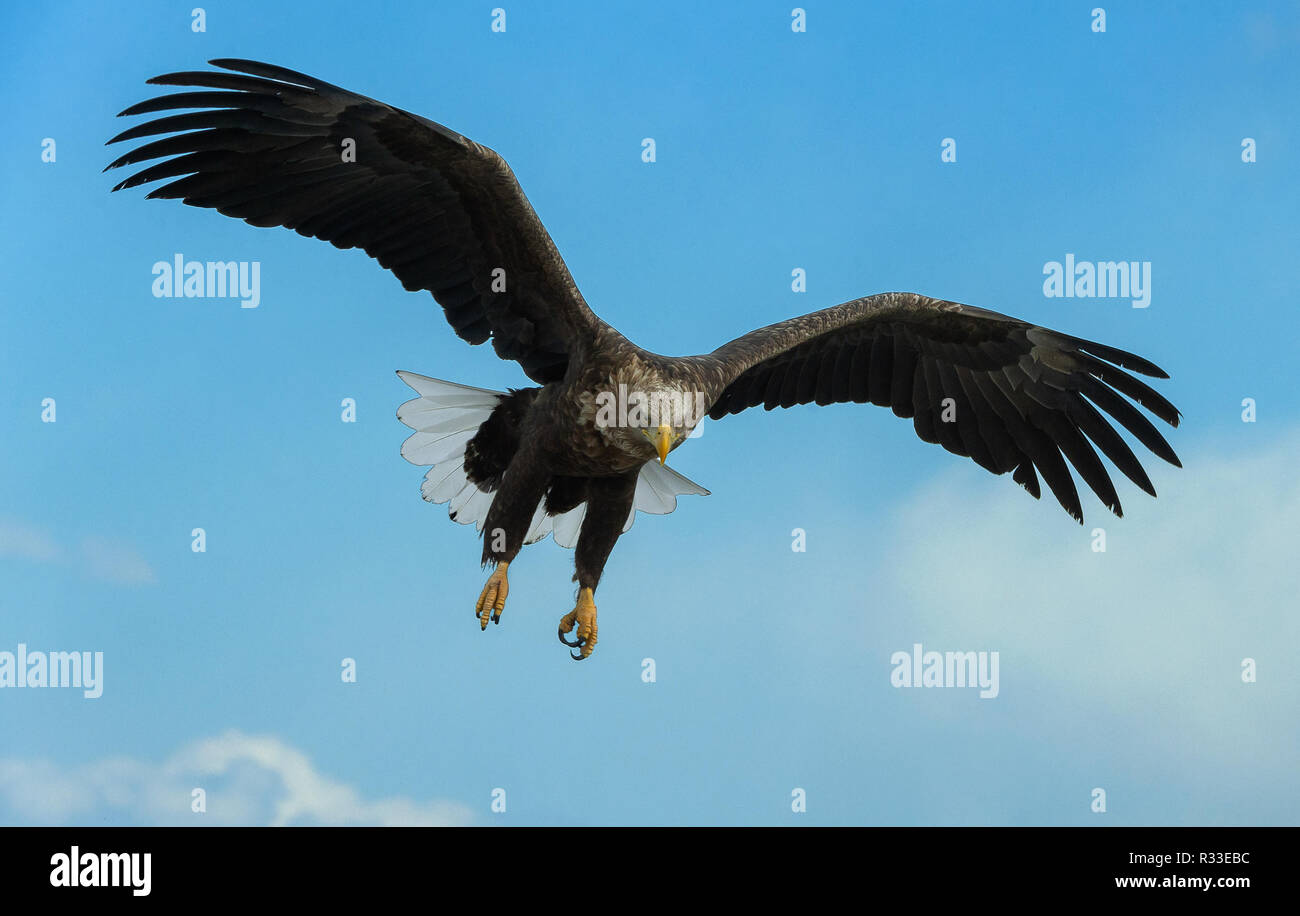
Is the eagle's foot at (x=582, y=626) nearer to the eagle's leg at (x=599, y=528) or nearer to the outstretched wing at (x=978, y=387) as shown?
the eagle's leg at (x=599, y=528)

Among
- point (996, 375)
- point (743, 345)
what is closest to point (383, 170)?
point (743, 345)

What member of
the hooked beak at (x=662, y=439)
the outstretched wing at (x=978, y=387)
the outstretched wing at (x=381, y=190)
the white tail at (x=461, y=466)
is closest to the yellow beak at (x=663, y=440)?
the hooked beak at (x=662, y=439)

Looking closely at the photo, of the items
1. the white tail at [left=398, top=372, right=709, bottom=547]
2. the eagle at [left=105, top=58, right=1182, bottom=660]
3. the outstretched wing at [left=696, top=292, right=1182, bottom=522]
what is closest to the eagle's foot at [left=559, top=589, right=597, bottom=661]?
the eagle at [left=105, top=58, right=1182, bottom=660]

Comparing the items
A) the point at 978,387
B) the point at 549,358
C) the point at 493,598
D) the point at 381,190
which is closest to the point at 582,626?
the point at 493,598

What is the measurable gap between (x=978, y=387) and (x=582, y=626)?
3478 millimetres

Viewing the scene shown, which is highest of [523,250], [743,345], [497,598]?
[523,250]

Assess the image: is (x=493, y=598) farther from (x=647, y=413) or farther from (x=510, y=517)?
(x=647, y=413)

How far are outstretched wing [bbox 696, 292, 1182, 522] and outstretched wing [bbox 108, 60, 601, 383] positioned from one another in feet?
6.48

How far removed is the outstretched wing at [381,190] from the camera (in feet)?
20.1

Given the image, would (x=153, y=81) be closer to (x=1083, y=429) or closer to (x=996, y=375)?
(x=996, y=375)

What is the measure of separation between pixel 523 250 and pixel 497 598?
187cm

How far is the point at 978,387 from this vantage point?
8.44 metres

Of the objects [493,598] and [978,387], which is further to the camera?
[978,387]

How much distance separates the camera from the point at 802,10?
7340 mm
